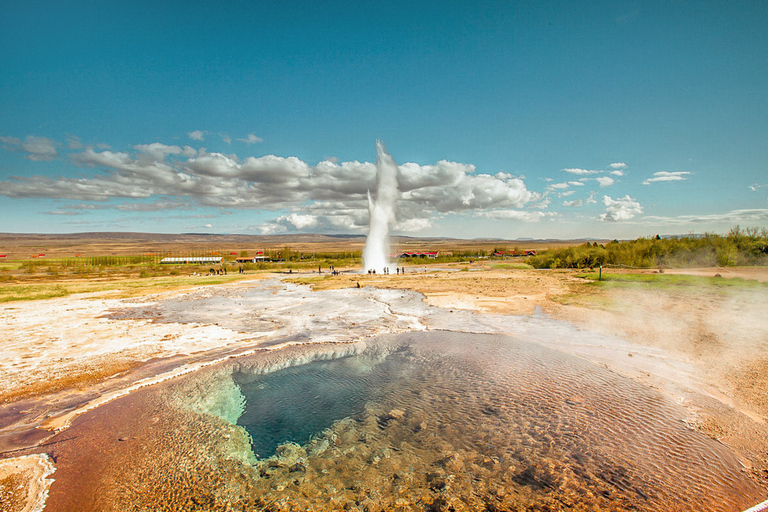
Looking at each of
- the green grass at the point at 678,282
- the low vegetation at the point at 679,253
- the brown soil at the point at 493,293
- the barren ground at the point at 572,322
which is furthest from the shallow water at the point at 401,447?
the low vegetation at the point at 679,253

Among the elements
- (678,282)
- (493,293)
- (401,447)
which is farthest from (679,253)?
(401,447)

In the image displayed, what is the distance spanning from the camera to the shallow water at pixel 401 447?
4.35 metres

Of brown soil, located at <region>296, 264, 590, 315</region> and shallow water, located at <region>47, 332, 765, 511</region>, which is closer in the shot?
shallow water, located at <region>47, 332, 765, 511</region>

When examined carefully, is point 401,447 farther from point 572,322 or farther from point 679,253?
point 679,253

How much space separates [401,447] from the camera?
546 cm

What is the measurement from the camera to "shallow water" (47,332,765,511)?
4352 mm

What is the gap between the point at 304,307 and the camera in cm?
1862

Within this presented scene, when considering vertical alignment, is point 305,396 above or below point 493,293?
below

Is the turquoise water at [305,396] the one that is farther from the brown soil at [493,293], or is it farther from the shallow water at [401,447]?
the brown soil at [493,293]

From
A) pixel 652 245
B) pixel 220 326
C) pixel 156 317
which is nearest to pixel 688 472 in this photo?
pixel 220 326

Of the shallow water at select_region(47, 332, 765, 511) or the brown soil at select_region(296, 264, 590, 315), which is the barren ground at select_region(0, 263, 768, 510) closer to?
the brown soil at select_region(296, 264, 590, 315)

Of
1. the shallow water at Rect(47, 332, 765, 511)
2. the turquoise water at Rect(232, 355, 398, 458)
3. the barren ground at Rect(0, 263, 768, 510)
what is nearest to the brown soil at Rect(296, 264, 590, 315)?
the barren ground at Rect(0, 263, 768, 510)

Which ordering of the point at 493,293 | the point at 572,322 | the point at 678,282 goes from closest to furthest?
the point at 572,322
the point at 678,282
the point at 493,293

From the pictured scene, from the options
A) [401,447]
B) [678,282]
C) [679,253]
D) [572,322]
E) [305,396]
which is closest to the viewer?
[401,447]
